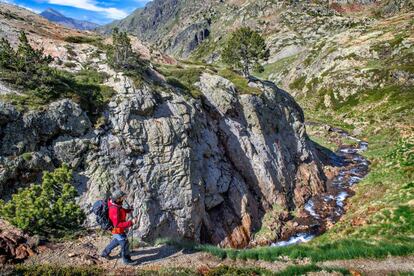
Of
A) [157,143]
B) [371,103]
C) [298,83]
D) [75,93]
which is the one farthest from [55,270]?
[298,83]

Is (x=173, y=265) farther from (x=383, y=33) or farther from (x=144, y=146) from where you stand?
(x=383, y=33)

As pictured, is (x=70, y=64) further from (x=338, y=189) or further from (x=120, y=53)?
(x=338, y=189)

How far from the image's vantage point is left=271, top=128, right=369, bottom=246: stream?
34.5 meters

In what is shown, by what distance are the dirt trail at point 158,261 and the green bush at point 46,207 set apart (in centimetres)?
113

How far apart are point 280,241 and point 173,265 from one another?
18.9 meters

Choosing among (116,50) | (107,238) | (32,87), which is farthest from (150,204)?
(116,50)

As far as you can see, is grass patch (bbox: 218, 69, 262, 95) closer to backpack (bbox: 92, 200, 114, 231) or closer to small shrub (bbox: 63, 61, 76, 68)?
small shrub (bbox: 63, 61, 76, 68)

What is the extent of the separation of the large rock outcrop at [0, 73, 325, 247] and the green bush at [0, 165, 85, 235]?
5.77 metres

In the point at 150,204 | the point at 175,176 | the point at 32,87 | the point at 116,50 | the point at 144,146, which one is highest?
the point at 116,50

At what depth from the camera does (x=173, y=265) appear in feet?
54.6

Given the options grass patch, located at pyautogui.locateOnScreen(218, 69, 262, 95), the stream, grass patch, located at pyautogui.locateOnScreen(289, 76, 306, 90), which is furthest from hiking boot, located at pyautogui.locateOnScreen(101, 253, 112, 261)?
grass patch, located at pyautogui.locateOnScreen(289, 76, 306, 90)

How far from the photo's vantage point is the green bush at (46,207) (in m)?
16.5

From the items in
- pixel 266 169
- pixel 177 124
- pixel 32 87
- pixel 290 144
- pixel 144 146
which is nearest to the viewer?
pixel 32 87

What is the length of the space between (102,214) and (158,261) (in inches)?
151
